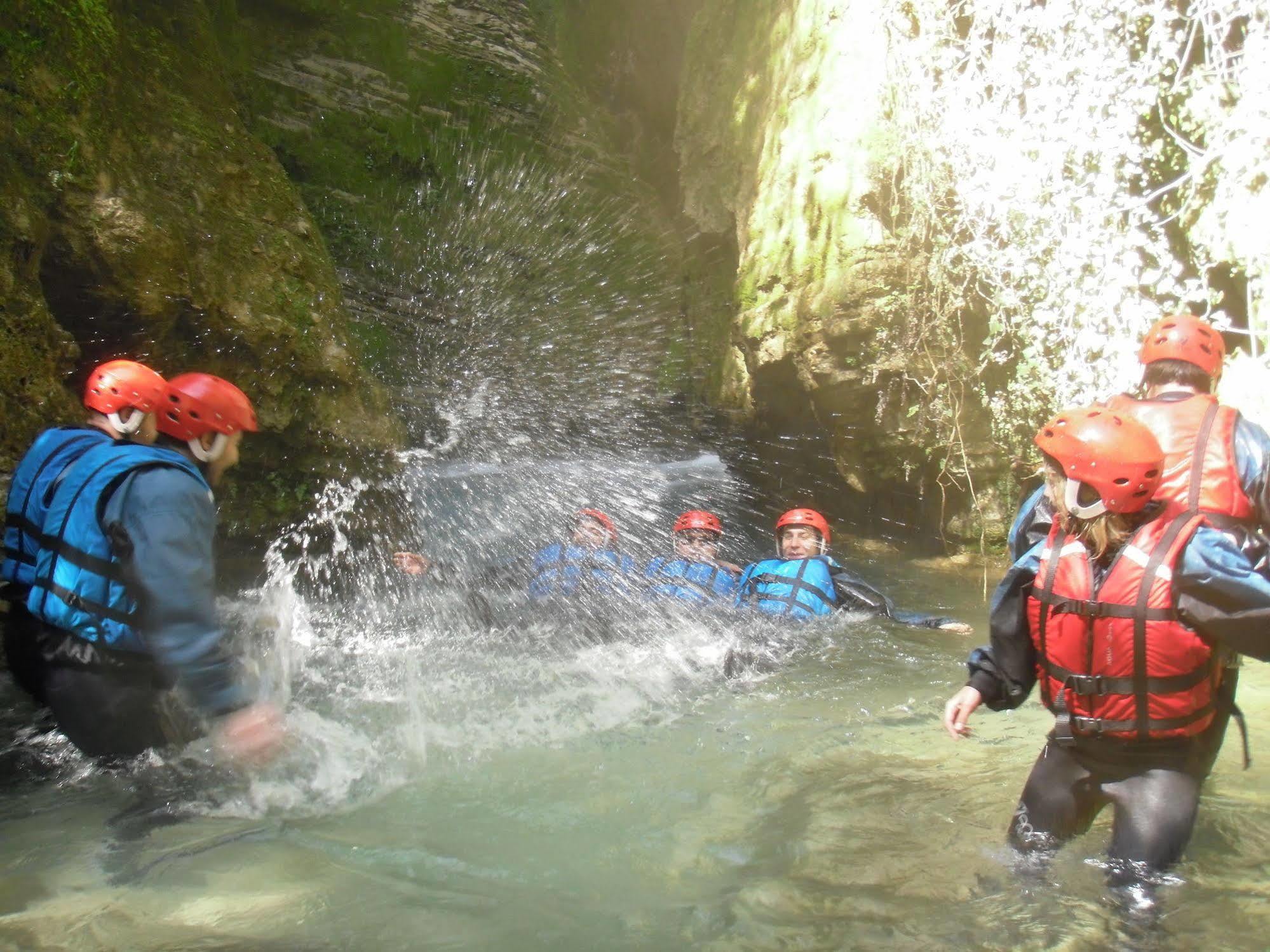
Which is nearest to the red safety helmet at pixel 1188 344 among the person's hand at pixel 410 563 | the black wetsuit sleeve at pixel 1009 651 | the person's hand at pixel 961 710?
the black wetsuit sleeve at pixel 1009 651

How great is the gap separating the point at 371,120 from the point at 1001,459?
28.2ft

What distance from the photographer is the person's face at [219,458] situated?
323 centimetres

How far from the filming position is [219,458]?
329 cm

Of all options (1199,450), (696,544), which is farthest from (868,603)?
(1199,450)

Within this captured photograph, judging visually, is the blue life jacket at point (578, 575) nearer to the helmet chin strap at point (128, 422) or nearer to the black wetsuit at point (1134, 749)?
the helmet chin strap at point (128, 422)

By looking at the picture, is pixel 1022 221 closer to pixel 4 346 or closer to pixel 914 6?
pixel 914 6

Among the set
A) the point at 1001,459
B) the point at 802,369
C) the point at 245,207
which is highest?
the point at 245,207

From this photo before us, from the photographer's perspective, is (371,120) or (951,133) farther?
→ (371,120)

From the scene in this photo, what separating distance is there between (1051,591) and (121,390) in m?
3.13

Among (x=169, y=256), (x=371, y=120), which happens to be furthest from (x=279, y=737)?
(x=371, y=120)

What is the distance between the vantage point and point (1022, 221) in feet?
19.6

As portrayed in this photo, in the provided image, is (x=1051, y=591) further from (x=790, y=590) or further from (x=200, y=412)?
(x=790, y=590)

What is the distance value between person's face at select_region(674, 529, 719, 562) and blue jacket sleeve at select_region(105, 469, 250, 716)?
14.8 feet

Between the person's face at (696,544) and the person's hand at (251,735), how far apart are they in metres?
4.31
